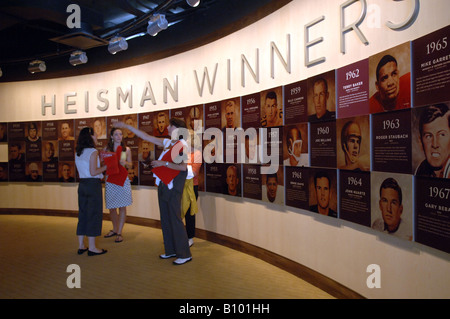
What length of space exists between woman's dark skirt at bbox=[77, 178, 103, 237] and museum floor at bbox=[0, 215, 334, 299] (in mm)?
395

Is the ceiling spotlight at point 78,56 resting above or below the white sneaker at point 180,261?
above

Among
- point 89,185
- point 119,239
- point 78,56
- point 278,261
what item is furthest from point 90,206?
point 78,56

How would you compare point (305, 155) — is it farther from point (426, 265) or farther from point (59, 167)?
point (59, 167)

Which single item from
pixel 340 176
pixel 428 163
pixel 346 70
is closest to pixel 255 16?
pixel 346 70

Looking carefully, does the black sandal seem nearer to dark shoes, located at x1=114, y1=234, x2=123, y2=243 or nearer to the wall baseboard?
dark shoes, located at x1=114, y1=234, x2=123, y2=243

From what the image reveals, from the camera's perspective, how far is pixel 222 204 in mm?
5145


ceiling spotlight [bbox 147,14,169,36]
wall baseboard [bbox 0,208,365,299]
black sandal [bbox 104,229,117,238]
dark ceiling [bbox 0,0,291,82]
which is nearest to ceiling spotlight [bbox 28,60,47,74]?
dark ceiling [bbox 0,0,291,82]

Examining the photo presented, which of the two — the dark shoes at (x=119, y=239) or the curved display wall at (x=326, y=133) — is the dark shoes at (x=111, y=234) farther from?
the curved display wall at (x=326, y=133)

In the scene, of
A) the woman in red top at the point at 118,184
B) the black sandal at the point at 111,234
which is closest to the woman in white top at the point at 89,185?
the woman in red top at the point at 118,184

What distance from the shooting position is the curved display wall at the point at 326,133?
2338 mm

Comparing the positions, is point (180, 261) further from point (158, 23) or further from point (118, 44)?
point (118, 44)

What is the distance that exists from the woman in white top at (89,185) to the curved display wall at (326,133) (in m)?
0.72
